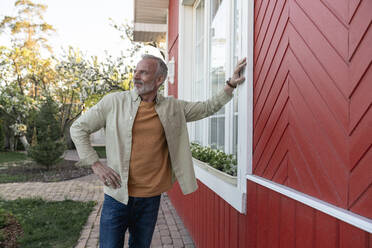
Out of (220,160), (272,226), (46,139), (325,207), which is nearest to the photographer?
(325,207)

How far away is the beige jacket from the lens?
2098 millimetres

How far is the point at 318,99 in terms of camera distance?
125cm

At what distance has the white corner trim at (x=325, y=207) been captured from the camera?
970mm

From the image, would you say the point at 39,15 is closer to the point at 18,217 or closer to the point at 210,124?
the point at 18,217

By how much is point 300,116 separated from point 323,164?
26 centimetres

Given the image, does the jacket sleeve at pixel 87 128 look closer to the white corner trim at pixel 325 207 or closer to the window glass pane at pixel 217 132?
the white corner trim at pixel 325 207

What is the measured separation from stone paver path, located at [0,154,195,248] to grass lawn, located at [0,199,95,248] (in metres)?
0.16

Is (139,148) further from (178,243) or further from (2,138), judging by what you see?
(2,138)

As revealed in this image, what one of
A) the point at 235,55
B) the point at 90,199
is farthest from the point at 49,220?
the point at 235,55

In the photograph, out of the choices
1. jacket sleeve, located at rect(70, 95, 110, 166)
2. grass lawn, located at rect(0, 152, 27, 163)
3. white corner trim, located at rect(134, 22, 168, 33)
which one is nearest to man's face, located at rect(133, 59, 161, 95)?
jacket sleeve, located at rect(70, 95, 110, 166)

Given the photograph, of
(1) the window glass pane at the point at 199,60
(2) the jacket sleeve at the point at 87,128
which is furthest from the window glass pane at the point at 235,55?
(1) the window glass pane at the point at 199,60

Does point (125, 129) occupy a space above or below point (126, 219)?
above

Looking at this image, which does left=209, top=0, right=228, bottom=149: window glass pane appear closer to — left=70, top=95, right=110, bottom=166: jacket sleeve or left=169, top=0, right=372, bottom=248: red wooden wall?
left=169, top=0, right=372, bottom=248: red wooden wall

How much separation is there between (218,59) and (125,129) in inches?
65.8
